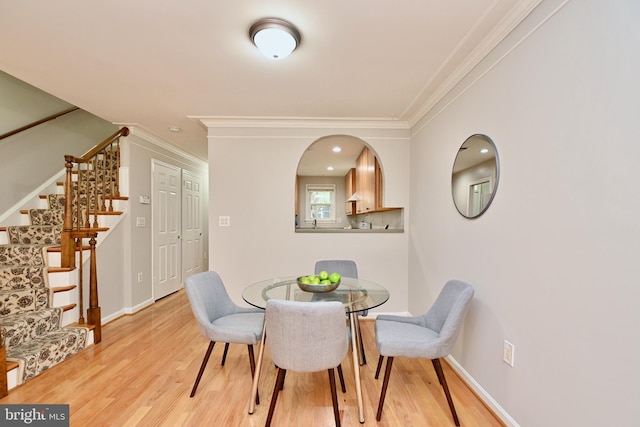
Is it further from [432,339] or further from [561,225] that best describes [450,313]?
[561,225]

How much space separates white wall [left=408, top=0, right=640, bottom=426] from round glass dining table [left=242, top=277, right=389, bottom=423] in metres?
0.75

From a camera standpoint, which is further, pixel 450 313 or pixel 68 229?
pixel 68 229

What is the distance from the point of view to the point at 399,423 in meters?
1.69

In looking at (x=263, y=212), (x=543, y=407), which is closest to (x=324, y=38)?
(x=263, y=212)

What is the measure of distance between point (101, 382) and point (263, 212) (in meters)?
2.03

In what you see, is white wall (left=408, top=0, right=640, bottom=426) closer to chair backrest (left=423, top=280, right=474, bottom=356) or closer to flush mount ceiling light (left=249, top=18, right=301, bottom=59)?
chair backrest (left=423, top=280, right=474, bottom=356)

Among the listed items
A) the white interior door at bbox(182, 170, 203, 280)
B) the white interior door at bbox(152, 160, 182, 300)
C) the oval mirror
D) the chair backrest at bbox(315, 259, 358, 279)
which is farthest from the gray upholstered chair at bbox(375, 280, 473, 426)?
the white interior door at bbox(182, 170, 203, 280)

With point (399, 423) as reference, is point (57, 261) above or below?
above

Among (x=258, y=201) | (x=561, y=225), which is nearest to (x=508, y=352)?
(x=561, y=225)

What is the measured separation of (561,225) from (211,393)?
7.64ft

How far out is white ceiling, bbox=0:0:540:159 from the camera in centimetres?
158

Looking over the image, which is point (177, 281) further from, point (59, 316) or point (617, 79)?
point (617, 79)

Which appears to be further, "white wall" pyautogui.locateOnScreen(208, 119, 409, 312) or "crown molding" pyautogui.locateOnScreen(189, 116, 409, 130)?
"white wall" pyautogui.locateOnScreen(208, 119, 409, 312)

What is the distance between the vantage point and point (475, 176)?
2.01 meters
